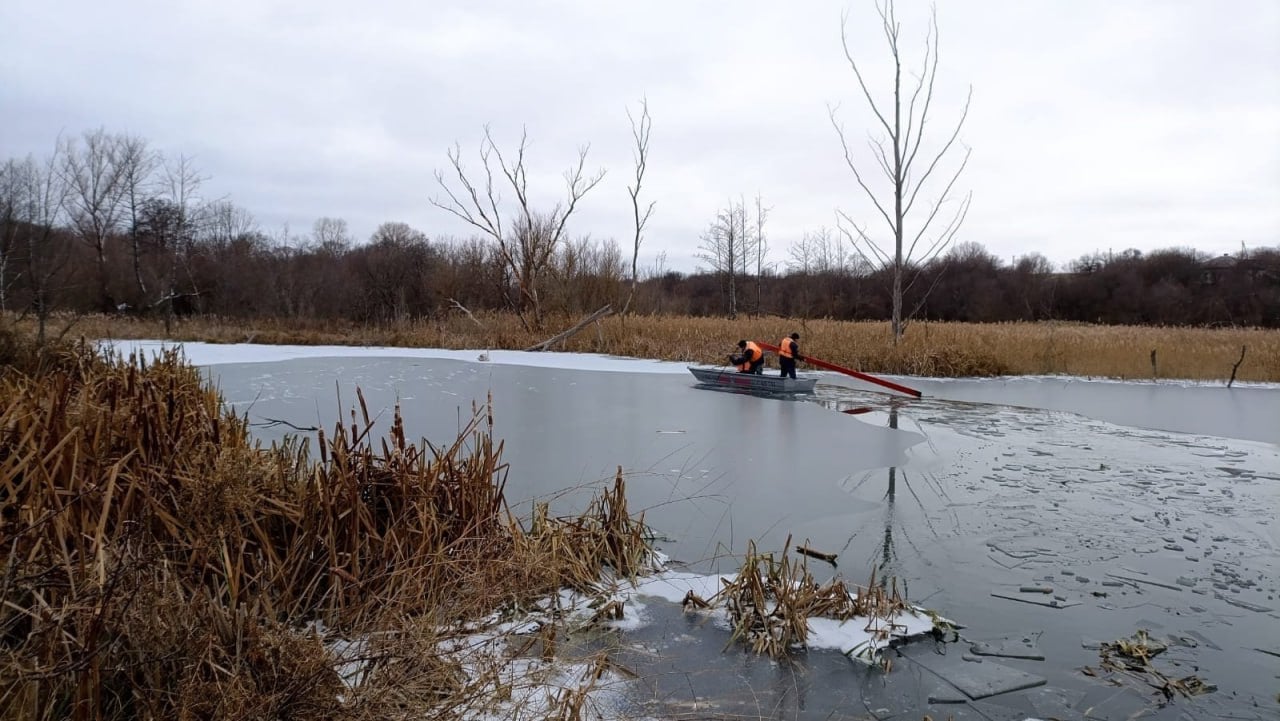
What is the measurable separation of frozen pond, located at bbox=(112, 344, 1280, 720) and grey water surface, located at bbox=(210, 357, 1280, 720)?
16mm

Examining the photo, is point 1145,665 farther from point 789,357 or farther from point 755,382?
point 755,382

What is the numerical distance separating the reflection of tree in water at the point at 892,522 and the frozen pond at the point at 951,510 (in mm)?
24

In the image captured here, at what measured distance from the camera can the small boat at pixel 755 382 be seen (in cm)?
1071

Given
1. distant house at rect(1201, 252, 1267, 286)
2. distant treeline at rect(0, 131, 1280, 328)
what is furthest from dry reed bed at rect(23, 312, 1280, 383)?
distant house at rect(1201, 252, 1267, 286)

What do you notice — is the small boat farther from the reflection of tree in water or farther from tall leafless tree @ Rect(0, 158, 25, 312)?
tall leafless tree @ Rect(0, 158, 25, 312)

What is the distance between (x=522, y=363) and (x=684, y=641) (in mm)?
12110

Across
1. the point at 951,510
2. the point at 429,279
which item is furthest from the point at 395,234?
the point at 951,510

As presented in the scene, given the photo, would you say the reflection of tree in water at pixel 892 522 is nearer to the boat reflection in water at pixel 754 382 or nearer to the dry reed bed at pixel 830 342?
the boat reflection in water at pixel 754 382

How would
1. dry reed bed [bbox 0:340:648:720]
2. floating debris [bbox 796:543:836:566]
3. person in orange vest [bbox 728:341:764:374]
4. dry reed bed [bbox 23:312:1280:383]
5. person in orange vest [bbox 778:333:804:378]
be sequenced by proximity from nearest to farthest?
dry reed bed [bbox 0:340:648:720] < floating debris [bbox 796:543:836:566] < person in orange vest [bbox 778:333:804:378] < person in orange vest [bbox 728:341:764:374] < dry reed bed [bbox 23:312:1280:383]

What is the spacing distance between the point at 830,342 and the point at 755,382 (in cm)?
434

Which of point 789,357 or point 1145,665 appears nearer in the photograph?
point 1145,665

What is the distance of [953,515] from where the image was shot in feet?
16.8

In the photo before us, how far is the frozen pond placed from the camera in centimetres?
295

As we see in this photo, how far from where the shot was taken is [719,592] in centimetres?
358
